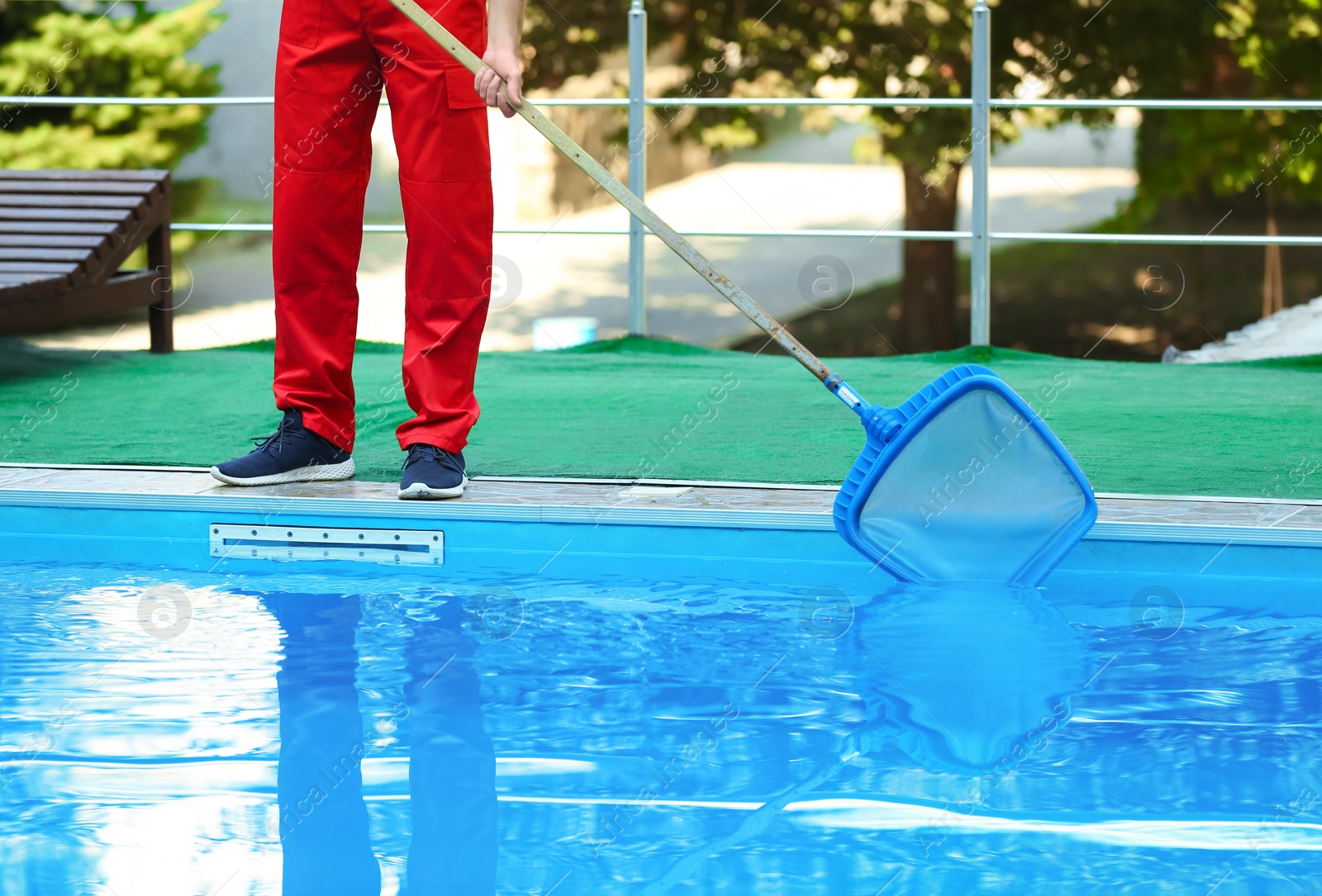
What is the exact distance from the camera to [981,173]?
3.79 m

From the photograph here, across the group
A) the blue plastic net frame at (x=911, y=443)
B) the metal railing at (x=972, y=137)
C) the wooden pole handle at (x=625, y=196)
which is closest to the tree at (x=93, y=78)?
the metal railing at (x=972, y=137)

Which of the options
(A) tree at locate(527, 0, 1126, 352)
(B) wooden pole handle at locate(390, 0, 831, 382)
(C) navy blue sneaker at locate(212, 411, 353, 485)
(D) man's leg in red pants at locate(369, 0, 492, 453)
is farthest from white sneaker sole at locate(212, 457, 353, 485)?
(A) tree at locate(527, 0, 1126, 352)

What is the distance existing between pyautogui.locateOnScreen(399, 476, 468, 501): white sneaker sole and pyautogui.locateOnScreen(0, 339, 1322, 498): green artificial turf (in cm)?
22

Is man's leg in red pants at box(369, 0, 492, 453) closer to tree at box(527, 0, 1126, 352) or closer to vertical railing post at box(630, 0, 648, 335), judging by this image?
vertical railing post at box(630, 0, 648, 335)

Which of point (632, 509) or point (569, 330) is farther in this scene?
point (569, 330)

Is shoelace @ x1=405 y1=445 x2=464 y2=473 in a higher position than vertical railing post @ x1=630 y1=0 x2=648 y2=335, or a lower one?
lower

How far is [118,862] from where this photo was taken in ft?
3.68

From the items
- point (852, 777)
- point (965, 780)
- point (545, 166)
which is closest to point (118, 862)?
point (852, 777)

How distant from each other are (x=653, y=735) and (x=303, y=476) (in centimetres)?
99

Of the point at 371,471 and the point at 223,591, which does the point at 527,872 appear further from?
the point at 371,471

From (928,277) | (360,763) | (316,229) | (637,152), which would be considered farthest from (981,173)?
(928,277)

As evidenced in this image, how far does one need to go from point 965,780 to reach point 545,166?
32.8ft

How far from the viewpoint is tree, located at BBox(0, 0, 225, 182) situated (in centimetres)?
762

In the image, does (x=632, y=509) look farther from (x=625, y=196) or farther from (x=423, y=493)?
(x=625, y=196)
